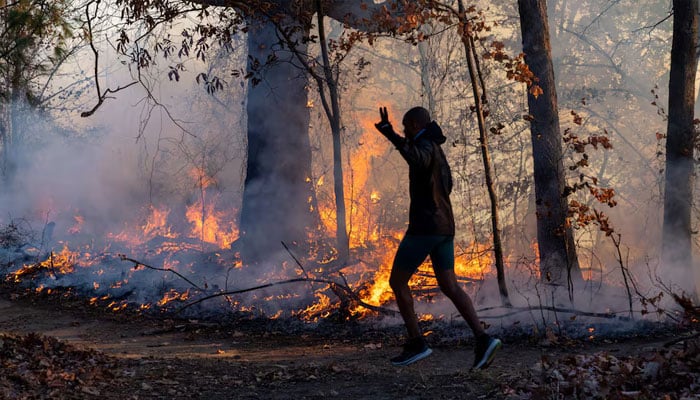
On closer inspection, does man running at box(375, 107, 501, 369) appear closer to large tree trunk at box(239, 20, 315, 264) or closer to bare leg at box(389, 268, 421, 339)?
bare leg at box(389, 268, 421, 339)

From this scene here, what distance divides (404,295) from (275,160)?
300 inches

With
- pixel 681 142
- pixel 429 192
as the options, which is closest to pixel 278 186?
pixel 681 142

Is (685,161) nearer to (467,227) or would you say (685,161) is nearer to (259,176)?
(259,176)

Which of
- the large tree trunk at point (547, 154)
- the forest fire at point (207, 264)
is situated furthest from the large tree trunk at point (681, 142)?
the forest fire at point (207, 264)

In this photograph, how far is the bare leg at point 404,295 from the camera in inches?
230

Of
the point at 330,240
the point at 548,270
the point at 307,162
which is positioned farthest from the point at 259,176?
the point at 548,270

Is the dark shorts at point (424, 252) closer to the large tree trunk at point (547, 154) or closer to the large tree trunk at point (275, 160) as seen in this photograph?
the large tree trunk at point (547, 154)

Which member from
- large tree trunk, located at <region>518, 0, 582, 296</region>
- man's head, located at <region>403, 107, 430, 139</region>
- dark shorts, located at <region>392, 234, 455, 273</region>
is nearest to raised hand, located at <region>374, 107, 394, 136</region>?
man's head, located at <region>403, 107, 430, 139</region>

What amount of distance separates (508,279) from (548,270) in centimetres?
142

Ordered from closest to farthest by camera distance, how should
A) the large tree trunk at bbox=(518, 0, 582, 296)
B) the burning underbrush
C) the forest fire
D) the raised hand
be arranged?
1. the raised hand
2. the large tree trunk at bbox=(518, 0, 582, 296)
3. the burning underbrush
4. the forest fire

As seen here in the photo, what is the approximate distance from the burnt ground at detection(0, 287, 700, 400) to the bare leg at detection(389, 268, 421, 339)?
579 millimetres

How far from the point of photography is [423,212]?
5.73 m

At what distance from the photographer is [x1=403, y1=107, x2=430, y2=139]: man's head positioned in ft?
19.3

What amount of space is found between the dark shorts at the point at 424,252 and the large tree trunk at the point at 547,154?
4.20 metres
